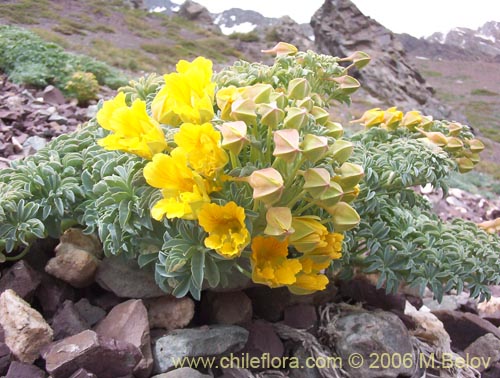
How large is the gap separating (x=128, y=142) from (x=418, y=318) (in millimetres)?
1699

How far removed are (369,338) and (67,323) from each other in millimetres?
1160

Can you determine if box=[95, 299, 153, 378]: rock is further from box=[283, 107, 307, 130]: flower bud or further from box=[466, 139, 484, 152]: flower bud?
box=[466, 139, 484, 152]: flower bud

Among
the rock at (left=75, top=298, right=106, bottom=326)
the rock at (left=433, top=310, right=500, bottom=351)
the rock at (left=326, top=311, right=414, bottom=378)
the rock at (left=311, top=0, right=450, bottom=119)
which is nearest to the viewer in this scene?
the rock at (left=75, top=298, right=106, bottom=326)

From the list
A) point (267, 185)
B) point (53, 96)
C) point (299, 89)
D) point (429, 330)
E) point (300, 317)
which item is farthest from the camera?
point (53, 96)

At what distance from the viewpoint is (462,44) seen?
173 feet

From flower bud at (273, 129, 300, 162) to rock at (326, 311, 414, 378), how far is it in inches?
39.6

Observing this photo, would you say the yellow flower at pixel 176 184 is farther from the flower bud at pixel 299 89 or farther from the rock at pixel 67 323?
the rock at pixel 67 323

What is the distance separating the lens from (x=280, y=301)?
2.11 metres

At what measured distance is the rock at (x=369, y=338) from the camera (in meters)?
1.96

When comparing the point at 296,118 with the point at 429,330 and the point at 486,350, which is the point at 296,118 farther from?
the point at 486,350

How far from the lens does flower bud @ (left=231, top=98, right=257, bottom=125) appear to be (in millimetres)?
1428

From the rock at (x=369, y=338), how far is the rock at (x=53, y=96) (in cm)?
360

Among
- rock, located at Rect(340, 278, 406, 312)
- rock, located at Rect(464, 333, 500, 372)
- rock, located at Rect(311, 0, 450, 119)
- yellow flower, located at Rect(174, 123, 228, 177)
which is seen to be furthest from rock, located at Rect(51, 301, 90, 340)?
rock, located at Rect(311, 0, 450, 119)

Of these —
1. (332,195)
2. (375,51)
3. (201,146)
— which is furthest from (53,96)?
(375,51)
